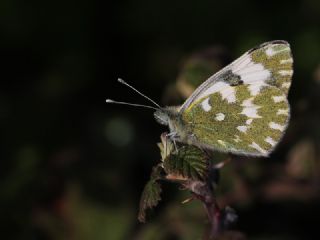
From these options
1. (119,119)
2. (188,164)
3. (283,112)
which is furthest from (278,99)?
(119,119)

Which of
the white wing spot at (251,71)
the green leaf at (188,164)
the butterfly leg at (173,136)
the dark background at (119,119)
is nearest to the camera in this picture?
the green leaf at (188,164)

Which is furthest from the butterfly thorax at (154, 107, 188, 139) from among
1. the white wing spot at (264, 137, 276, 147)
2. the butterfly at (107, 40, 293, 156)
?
the white wing spot at (264, 137, 276, 147)

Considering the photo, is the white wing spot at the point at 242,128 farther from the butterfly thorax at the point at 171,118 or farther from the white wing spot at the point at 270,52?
the white wing spot at the point at 270,52

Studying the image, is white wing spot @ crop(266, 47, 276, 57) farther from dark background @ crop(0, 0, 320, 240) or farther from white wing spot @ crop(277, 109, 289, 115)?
dark background @ crop(0, 0, 320, 240)

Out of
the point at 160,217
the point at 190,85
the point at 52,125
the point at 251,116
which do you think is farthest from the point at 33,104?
the point at 251,116

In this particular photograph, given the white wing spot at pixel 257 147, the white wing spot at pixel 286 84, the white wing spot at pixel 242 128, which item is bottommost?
the white wing spot at pixel 242 128

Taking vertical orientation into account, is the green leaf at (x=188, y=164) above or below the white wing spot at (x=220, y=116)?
above

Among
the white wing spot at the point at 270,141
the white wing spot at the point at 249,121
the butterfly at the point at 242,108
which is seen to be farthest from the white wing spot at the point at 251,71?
the white wing spot at the point at 270,141
